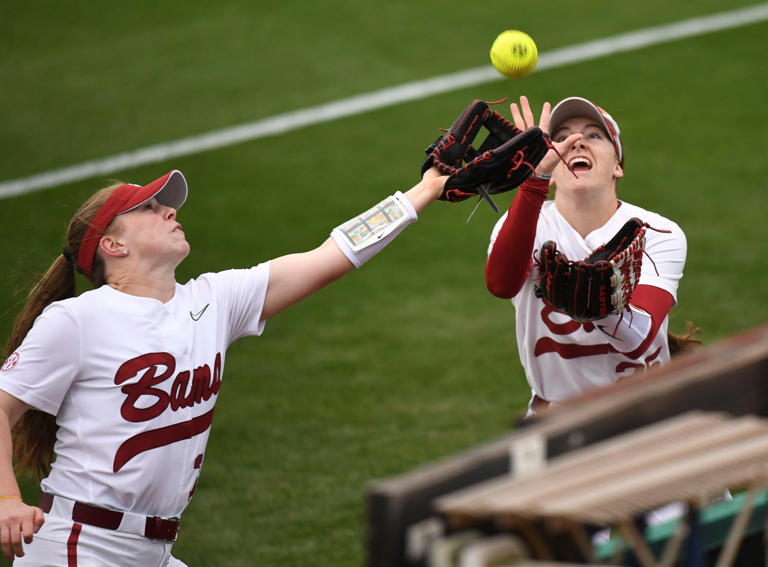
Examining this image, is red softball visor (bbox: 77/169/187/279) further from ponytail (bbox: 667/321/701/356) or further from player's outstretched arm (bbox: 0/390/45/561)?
ponytail (bbox: 667/321/701/356)

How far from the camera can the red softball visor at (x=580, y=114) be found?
439cm

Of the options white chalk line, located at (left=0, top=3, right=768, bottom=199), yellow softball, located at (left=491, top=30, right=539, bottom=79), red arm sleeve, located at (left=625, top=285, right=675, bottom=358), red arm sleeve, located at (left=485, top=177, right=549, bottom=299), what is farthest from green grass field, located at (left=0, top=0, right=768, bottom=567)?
red arm sleeve, located at (left=485, top=177, right=549, bottom=299)

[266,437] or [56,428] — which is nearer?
[56,428]

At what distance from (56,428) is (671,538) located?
2.28 metres

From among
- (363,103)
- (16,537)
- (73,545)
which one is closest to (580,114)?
(73,545)

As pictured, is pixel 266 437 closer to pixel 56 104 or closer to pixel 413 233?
pixel 413 233

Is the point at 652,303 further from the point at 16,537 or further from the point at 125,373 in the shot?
the point at 16,537

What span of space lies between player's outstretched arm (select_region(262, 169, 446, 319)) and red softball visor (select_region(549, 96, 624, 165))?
648 mm

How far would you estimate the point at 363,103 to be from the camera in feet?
35.7

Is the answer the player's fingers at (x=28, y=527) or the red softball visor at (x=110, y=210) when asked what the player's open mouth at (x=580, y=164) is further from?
the player's fingers at (x=28, y=527)

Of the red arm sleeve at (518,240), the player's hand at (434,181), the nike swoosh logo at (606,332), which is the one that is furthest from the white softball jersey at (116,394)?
the nike swoosh logo at (606,332)

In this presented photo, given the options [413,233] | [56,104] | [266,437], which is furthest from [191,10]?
[266,437]

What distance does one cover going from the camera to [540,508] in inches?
85.0

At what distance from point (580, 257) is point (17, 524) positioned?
2.26 meters
